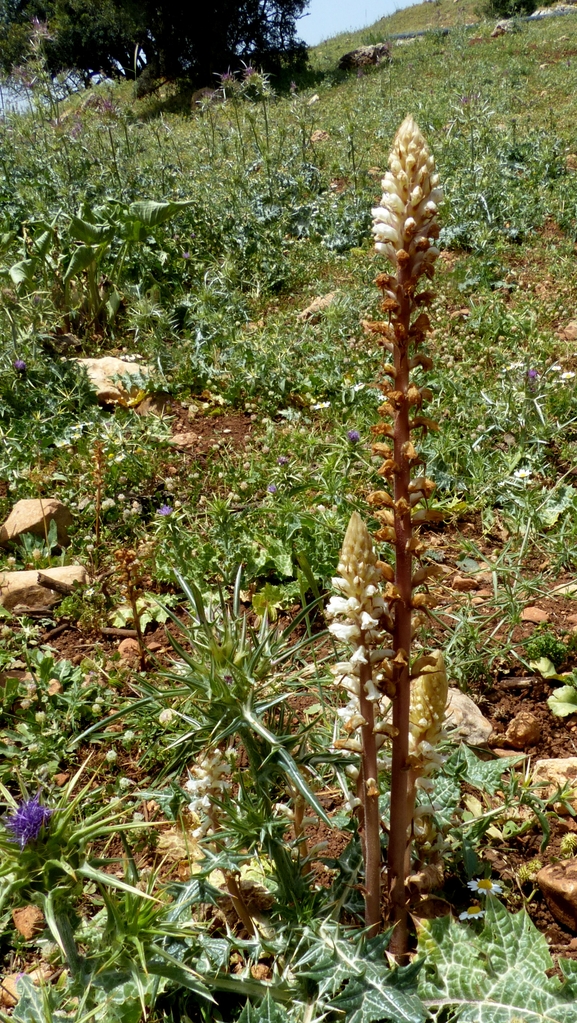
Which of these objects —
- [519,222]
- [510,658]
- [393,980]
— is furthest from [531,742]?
[519,222]

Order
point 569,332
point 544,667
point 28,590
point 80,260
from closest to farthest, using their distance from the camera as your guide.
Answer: point 544,667
point 28,590
point 569,332
point 80,260

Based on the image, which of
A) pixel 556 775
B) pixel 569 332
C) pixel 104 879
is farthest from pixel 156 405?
pixel 104 879

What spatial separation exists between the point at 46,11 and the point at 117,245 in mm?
22581

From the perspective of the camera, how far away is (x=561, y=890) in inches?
64.9

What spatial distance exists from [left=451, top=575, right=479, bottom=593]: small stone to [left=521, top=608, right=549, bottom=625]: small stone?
0.22 meters

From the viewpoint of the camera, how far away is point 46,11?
22.8 m

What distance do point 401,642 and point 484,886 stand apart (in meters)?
0.67

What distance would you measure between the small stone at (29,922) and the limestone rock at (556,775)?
1286mm

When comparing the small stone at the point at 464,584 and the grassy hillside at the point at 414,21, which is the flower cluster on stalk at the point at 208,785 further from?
the grassy hillside at the point at 414,21

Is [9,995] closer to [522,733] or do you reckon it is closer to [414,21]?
[522,733]

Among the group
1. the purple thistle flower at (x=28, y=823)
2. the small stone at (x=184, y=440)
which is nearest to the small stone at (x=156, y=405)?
the small stone at (x=184, y=440)

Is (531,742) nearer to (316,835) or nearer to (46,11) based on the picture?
(316,835)

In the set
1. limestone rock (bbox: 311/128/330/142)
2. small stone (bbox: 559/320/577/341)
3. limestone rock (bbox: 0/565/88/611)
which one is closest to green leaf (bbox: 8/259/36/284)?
limestone rock (bbox: 0/565/88/611)

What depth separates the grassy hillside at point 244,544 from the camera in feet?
A: 4.63
